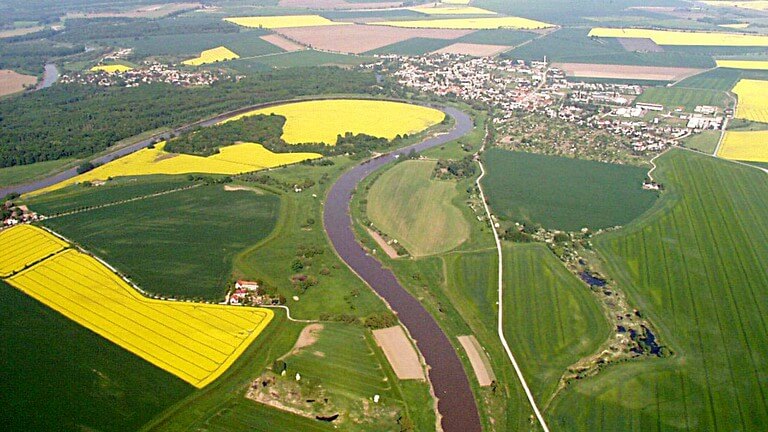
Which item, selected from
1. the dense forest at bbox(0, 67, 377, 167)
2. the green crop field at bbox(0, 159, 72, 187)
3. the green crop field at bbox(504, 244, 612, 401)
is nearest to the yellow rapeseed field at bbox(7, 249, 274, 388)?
the green crop field at bbox(504, 244, 612, 401)

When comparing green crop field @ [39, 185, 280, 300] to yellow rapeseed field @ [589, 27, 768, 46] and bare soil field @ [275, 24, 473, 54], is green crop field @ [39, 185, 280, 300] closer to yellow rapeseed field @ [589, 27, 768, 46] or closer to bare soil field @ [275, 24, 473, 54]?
bare soil field @ [275, 24, 473, 54]

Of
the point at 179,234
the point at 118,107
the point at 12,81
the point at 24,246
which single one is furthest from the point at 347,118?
the point at 12,81

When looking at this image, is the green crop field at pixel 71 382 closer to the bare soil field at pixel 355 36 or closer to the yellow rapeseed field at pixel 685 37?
the bare soil field at pixel 355 36

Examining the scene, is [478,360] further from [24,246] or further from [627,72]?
[627,72]

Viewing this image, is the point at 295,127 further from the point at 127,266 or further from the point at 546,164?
the point at 127,266

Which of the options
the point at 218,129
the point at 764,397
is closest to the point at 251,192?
the point at 218,129

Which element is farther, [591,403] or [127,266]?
[127,266]

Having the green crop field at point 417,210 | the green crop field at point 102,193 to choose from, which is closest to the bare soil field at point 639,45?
the green crop field at point 417,210
